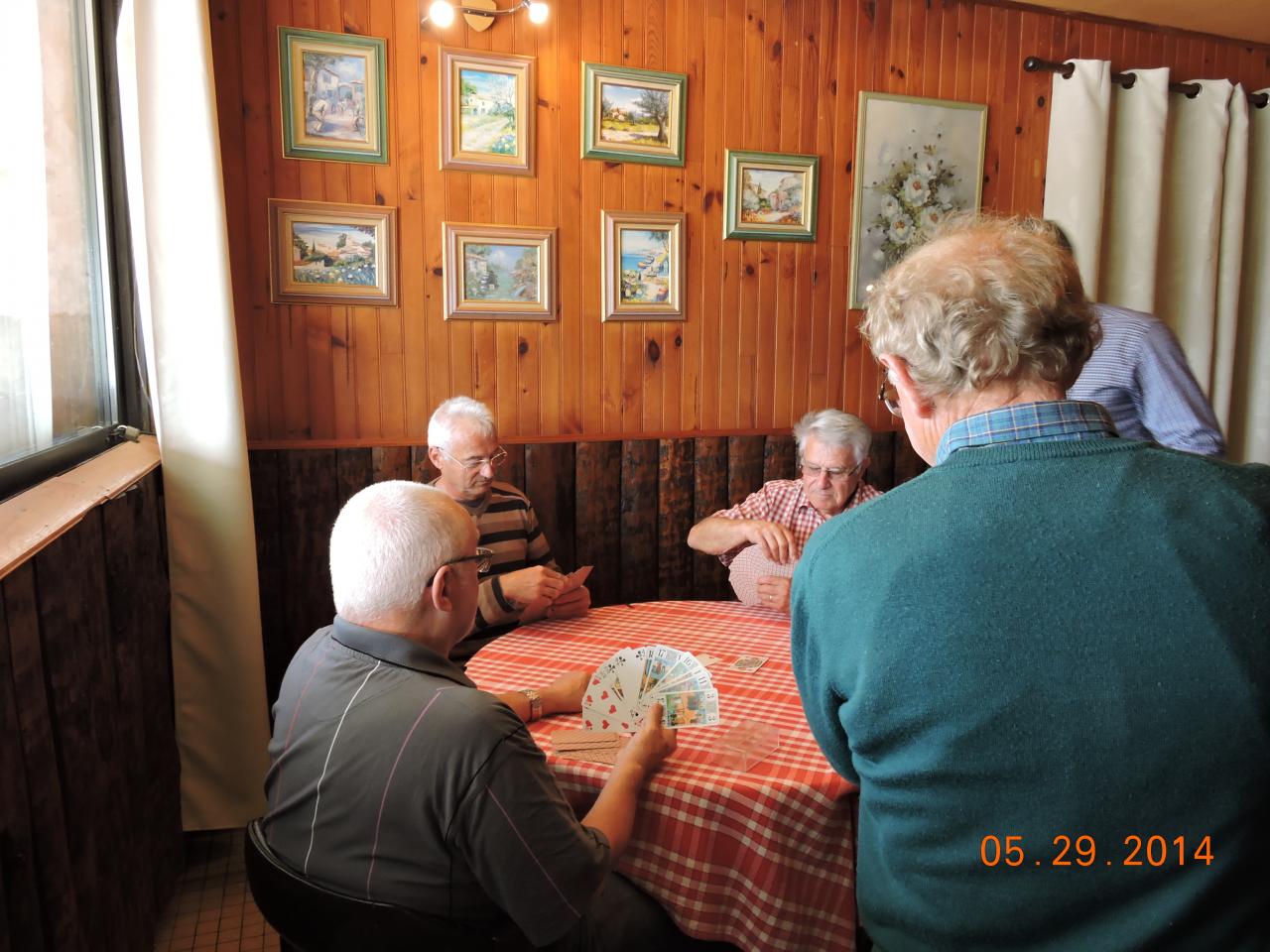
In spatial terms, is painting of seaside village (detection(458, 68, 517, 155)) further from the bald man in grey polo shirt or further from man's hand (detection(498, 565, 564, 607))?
the bald man in grey polo shirt

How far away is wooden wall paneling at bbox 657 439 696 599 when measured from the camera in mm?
3234

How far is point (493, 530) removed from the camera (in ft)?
8.71

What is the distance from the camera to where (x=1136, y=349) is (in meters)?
2.26

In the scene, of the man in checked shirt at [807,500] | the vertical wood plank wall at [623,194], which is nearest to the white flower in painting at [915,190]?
the vertical wood plank wall at [623,194]

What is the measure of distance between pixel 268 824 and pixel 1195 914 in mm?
1163

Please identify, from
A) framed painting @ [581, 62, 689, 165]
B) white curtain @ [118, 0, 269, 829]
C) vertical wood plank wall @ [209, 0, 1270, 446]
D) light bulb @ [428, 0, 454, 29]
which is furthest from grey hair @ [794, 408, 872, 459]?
A: light bulb @ [428, 0, 454, 29]

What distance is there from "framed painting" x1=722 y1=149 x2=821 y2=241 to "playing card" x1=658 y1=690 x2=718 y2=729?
209cm

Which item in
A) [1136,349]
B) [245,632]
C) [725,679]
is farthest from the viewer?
[245,632]

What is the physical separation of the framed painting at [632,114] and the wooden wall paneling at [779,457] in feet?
3.57

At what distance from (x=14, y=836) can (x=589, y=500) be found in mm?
2105

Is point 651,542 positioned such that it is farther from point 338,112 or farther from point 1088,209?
point 1088,209

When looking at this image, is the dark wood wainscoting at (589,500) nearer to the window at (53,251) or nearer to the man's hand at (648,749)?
the window at (53,251)

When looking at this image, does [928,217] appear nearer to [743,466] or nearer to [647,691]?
[743,466]

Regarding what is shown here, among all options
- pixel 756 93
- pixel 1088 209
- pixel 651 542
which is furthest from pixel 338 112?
pixel 1088 209
